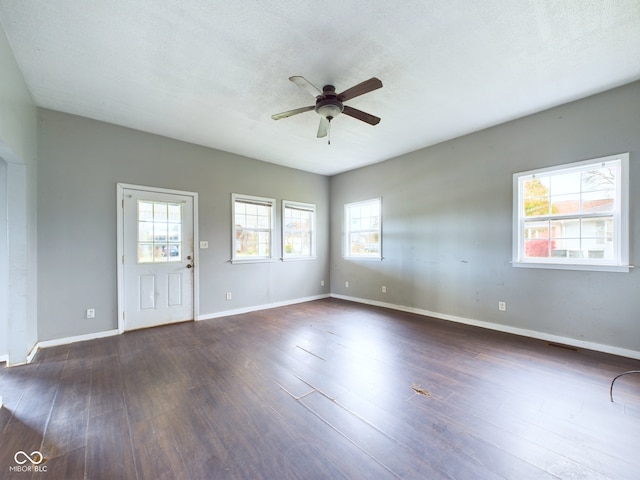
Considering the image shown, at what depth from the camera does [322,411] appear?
1957mm

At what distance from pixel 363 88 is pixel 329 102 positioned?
380mm

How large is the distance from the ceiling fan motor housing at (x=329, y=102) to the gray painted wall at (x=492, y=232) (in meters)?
2.54

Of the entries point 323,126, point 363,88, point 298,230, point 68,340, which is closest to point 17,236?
point 68,340

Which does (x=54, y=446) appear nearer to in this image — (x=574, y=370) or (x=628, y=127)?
(x=574, y=370)

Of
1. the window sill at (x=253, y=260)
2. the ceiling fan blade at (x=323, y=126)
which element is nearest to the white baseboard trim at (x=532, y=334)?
the window sill at (x=253, y=260)

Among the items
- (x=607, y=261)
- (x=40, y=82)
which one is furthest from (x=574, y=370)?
(x=40, y=82)

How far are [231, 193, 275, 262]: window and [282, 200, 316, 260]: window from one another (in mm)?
350

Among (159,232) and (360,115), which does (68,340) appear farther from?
(360,115)

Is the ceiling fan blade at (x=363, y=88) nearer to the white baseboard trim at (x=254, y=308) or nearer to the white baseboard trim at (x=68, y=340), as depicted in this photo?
the white baseboard trim at (x=254, y=308)

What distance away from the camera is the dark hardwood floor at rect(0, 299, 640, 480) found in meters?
1.48

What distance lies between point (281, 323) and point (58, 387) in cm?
248

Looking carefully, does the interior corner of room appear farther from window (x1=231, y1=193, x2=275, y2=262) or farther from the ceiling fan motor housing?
the ceiling fan motor housing

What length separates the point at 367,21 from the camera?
198cm

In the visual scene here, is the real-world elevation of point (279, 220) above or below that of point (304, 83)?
below
